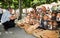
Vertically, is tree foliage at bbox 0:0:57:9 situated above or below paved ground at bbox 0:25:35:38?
above

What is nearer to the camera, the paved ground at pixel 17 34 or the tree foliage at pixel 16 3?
the paved ground at pixel 17 34

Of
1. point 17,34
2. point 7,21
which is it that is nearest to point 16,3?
point 7,21

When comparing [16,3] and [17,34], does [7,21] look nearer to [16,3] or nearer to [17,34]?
[17,34]

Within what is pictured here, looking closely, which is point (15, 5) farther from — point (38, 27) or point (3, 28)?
point (38, 27)

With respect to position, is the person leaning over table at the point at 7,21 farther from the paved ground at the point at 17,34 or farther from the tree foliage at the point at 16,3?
the tree foliage at the point at 16,3

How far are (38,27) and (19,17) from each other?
10.1 ft

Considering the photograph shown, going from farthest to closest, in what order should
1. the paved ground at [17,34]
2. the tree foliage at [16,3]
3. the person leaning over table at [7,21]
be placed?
the tree foliage at [16,3], the person leaning over table at [7,21], the paved ground at [17,34]

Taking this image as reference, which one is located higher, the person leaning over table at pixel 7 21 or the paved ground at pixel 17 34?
the person leaning over table at pixel 7 21

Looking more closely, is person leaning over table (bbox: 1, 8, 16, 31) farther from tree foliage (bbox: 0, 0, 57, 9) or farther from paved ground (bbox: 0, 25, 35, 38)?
tree foliage (bbox: 0, 0, 57, 9)

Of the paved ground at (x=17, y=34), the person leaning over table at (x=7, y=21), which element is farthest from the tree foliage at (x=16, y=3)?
the paved ground at (x=17, y=34)

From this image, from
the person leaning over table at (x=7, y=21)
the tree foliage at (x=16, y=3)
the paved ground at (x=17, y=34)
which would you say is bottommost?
the paved ground at (x=17, y=34)

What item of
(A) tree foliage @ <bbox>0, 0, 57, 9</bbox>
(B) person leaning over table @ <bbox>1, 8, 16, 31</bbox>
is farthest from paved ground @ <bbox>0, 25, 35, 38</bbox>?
(A) tree foliage @ <bbox>0, 0, 57, 9</bbox>

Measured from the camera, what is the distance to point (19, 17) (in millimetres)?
11398

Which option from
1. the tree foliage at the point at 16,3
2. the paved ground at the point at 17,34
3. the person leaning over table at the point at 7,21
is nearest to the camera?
the paved ground at the point at 17,34
